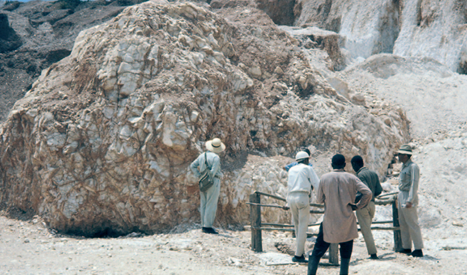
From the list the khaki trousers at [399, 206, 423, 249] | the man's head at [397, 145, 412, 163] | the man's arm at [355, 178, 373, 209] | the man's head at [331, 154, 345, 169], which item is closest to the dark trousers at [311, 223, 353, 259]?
the man's arm at [355, 178, 373, 209]

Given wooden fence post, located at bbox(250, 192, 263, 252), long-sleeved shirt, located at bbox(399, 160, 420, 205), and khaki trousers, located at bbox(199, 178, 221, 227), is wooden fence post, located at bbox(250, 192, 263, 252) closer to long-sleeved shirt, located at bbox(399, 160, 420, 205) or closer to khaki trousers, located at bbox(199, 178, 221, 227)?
khaki trousers, located at bbox(199, 178, 221, 227)

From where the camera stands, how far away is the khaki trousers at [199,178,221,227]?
695 centimetres

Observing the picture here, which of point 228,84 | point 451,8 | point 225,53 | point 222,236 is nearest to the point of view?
point 222,236

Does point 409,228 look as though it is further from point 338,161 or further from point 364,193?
point 338,161

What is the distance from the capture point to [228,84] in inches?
387

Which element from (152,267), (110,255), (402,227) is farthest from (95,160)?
(402,227)

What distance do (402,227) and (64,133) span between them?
21.4 ft

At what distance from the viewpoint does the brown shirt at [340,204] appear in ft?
14.7

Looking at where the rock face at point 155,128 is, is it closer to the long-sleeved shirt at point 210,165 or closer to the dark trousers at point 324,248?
the long-sleeved shirt at point 210,165

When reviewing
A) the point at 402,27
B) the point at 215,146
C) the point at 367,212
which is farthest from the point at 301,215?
the point at 402,27

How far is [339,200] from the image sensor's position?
457 cm

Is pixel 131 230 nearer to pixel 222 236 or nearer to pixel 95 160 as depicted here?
pixel 95 160

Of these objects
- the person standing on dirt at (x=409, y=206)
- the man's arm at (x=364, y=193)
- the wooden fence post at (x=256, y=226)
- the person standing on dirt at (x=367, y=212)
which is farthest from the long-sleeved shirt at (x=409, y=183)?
the wooden fence post at (x=256, y=226)

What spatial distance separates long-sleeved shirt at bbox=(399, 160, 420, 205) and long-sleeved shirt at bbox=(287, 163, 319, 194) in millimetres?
1465
